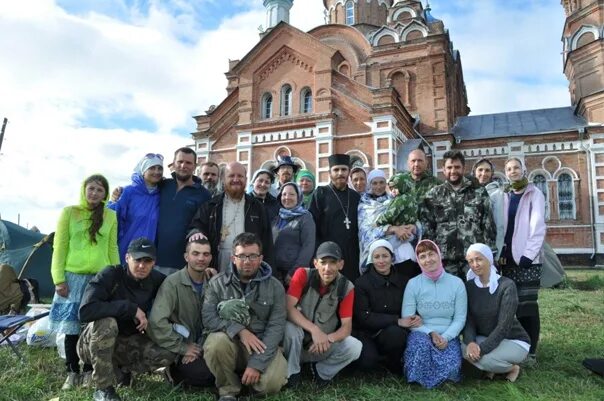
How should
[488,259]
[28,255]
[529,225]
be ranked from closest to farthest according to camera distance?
[488,259], [529,225], [28,255]

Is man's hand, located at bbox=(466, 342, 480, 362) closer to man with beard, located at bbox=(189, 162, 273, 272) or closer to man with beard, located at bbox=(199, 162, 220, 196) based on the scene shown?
man with beard, located at bbox=(189, 162, 273, 272)

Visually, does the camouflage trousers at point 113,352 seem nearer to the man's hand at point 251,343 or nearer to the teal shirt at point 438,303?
the man's hand at point 251,343

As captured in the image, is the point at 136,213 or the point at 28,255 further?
the point at 28,255

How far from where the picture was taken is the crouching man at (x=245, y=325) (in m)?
3.34

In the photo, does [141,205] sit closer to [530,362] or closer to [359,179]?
[359,179]

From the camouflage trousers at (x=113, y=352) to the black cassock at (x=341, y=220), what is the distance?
2019 mm

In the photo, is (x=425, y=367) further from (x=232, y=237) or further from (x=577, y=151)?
(x=577, y=151)

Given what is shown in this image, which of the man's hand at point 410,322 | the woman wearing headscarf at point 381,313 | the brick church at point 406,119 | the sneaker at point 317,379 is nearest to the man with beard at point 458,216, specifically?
the woman wearing headscarf at point 381,313

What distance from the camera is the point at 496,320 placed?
3883 millimetres

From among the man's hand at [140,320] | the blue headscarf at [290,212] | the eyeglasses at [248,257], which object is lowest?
the man's hand at [140,320]

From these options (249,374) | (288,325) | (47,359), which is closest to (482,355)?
(288,325)

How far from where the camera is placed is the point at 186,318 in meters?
3.68

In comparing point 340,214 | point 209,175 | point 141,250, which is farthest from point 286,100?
point 141,250

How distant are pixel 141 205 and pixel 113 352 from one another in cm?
152
